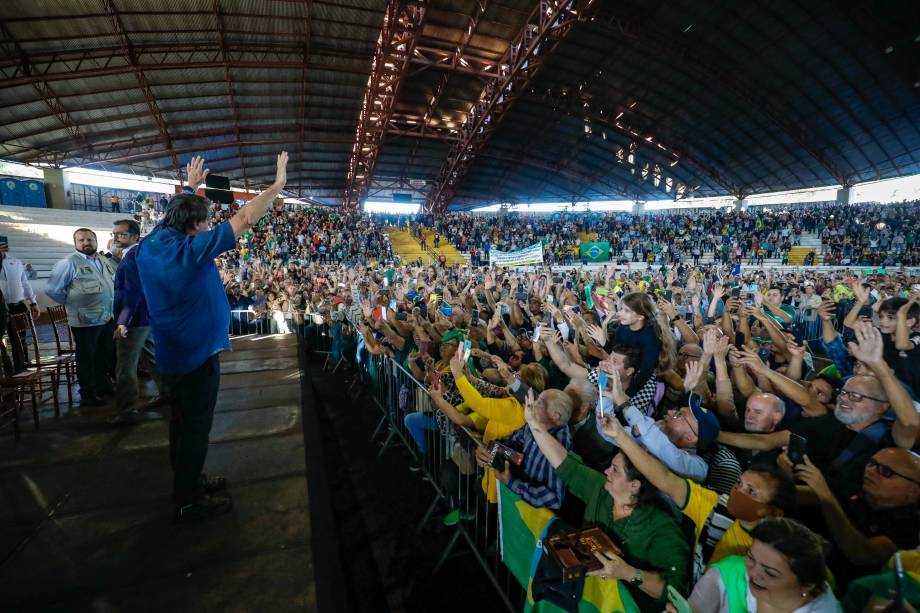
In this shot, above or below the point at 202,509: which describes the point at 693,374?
above

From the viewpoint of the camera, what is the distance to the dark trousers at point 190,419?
7.20ft

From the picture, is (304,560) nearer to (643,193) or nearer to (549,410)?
(549,410)

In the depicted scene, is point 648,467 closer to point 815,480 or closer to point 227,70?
point 815,480

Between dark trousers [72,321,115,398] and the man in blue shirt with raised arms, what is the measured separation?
2489 mm

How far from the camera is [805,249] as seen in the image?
2581cm

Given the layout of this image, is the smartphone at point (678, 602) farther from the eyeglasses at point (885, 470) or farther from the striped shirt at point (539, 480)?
the eyeglasses at point (885, 470)

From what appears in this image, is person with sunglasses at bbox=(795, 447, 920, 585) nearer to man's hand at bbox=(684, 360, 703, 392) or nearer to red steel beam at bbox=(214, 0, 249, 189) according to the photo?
man's hand at bbox=(684, 360, 703, 392)

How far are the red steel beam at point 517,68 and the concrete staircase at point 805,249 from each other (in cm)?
2081

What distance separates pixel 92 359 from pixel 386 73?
1832 centimetres

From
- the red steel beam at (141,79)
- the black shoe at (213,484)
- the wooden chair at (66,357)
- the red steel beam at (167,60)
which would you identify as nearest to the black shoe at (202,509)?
A: the black shoe at (213,484)

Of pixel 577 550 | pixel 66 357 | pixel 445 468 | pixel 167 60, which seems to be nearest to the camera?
pixel 577 550

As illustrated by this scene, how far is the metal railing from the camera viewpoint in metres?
2.92

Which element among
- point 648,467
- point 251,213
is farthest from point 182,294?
point 648,467

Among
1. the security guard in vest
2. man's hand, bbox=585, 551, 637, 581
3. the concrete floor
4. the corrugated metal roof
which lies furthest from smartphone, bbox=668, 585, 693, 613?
the corrugated metal roof
